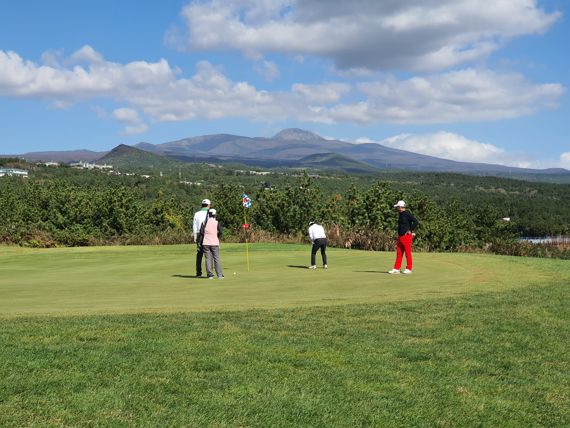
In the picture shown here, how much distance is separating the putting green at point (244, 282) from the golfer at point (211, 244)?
442mm

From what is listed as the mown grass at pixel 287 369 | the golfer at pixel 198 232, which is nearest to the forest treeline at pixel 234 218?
the golfer at pixel 198 232

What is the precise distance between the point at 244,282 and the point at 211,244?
213 centimetres

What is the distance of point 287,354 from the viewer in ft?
25.2

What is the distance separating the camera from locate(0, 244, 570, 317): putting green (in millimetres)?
12101

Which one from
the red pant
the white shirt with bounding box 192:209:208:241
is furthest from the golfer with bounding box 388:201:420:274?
the white shirt with bounding box 192:209:208:241

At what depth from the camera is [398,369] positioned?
7191 mm

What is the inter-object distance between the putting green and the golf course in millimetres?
121

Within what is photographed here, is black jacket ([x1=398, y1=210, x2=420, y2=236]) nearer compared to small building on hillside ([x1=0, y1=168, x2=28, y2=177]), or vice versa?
black jacket ([x1=398, y1=210, x2=420, y2=236])

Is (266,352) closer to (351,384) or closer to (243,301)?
(351,384)

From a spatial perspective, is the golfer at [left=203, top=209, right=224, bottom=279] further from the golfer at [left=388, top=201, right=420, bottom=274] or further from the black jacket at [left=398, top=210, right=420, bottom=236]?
the black jacket at [left=398, top=210, right=420, bottom=236]

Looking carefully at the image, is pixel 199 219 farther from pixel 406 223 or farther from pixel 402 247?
pixel 406 223

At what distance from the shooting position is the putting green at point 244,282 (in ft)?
39.7

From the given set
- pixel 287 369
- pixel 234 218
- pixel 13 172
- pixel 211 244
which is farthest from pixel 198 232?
pixel 13 172

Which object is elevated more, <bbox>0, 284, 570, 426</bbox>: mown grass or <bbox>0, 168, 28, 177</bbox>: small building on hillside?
<bbox>0, 168, 28, 177</bbox>: small building on hillside
